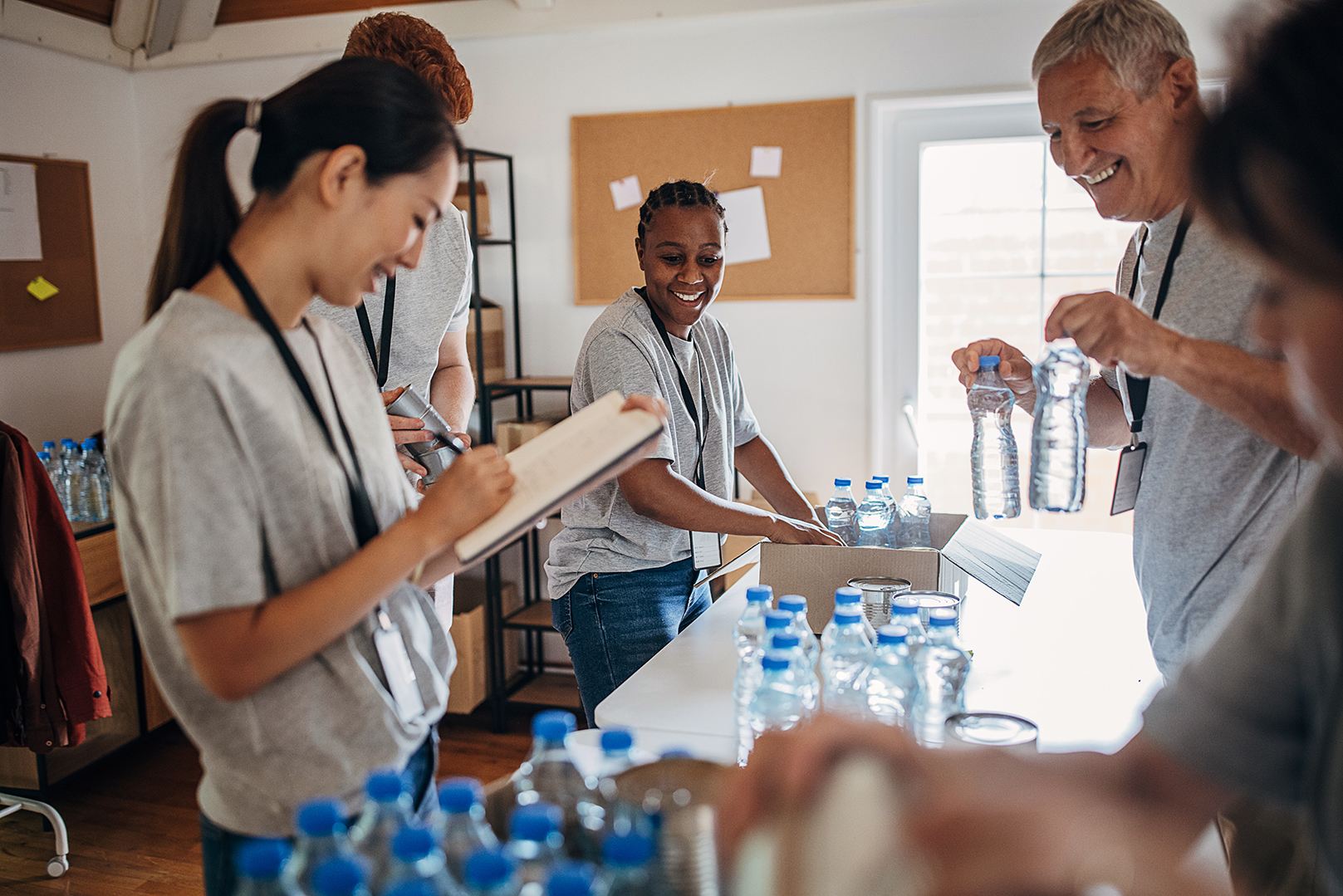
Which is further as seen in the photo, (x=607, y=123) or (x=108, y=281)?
(x=108, y=281)

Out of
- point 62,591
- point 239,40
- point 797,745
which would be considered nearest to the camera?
point 797,745

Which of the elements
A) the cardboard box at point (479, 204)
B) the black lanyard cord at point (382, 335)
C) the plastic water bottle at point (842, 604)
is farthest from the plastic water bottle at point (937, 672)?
the cardboard box at point (479, 204)

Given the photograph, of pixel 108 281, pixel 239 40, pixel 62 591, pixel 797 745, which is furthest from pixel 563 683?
pixel 797 745

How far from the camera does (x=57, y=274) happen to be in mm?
3824

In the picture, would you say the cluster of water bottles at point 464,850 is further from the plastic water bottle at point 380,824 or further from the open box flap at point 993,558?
the open box flap at point 993,558

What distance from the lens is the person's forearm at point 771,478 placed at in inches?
98.5

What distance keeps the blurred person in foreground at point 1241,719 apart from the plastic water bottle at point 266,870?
32cm

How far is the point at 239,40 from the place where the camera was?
13.0 ft

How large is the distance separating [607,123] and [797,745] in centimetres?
339

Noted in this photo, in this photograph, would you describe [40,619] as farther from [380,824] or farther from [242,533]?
[380,824]

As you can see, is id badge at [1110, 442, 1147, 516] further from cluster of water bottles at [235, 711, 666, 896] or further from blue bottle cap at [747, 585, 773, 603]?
cluster of water bottles at [235, 711, 666, 896]

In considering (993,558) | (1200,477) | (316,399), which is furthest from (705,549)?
(316,399)

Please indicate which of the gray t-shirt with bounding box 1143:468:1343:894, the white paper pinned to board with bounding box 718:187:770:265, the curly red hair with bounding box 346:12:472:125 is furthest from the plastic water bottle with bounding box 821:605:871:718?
the white paper pinned to board with bounding box 718:187:770:265

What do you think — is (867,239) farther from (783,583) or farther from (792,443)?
(783,583)
